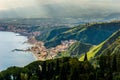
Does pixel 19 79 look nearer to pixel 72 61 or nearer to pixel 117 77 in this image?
pixel 72 61

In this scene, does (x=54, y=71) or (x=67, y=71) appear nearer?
(x=67, y=71)

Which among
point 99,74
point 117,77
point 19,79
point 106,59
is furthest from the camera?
point 106,59

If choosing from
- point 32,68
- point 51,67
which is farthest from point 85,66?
point 32,68

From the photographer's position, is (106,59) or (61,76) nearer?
(61,76)

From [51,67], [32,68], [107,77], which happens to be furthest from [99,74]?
→ [32,68]

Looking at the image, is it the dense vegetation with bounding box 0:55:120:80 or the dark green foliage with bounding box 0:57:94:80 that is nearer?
the dense vegetation with bounding box 0:55:120:80

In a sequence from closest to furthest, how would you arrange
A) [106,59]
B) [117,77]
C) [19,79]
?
1. [117,77]
2. [19,79]
3. [106,59]

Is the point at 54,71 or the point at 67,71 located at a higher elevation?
the point at 67,71

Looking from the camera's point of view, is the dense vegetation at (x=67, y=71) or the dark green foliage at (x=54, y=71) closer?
the dense vegetation at (x=67, y=71)

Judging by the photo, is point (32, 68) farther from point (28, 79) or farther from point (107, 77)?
point (107, 77)
